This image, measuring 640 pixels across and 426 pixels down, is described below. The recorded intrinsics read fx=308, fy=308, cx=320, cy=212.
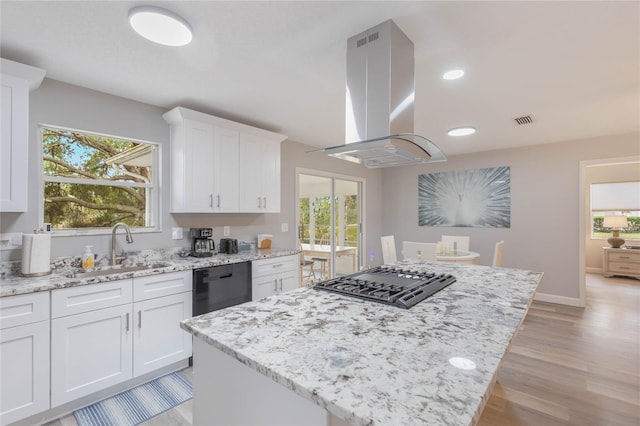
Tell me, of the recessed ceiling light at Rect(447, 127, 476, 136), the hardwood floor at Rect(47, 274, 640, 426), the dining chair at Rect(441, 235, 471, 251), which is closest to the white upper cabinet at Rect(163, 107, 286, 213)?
the hardwood floor at Rect(47, 274, 640, 426)

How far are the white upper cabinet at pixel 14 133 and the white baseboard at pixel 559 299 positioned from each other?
5990 millimetres

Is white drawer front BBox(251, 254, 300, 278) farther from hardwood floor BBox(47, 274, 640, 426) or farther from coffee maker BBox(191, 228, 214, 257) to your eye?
hardwood floor BBox(47, 274, 640, 426)

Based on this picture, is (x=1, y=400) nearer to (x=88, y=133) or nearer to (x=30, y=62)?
(x=88, y=133)

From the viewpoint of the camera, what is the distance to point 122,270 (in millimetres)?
2529

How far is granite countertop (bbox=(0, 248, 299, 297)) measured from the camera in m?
1.86

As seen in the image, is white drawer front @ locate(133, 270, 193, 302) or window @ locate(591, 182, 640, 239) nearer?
white drawer front @ locate(133, 270, 193, 302)

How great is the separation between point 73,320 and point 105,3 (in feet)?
6.14

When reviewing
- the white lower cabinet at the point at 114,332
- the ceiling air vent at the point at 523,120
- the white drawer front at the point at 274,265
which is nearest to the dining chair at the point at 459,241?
the ceiling air vent at the point at 523,120

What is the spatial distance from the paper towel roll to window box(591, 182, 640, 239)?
9.28 metres

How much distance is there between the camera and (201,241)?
3.08 m

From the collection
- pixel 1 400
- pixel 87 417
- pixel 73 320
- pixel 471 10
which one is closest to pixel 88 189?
pixel 73 320

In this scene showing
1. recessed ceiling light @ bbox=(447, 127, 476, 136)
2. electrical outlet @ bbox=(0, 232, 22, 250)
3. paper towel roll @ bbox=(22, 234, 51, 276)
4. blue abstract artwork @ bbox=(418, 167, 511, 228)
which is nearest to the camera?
paper towel roll @ bbox=(22, 234, 51, 276)

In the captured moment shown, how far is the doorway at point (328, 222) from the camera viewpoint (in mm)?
4652

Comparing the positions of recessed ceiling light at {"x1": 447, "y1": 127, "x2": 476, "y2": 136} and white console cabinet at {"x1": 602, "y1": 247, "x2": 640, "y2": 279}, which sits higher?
recessed ceiling light at {"x1": 447, "y1": 127, "x2": 476, "y2": 136}
